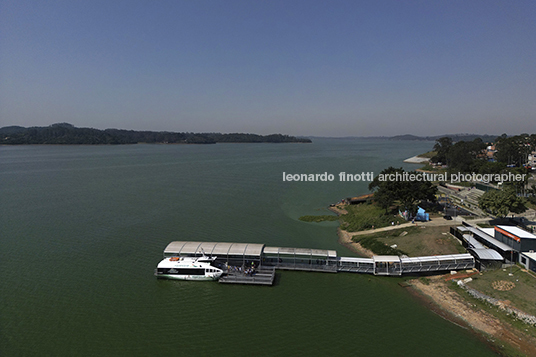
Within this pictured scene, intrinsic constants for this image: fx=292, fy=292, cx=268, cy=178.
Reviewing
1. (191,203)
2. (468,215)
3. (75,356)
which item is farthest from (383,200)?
(75,356)

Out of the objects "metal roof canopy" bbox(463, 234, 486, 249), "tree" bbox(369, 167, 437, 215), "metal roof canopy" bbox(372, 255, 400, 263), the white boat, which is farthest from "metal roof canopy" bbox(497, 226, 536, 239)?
the white boat

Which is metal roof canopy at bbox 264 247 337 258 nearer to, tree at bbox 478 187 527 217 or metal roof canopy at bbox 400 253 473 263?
metal roof canopy at bbox 400 253 473 263

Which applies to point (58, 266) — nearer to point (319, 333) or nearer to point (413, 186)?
point (319, 333)

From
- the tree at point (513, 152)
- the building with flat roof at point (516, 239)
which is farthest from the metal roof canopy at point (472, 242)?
the tree at point (513, 152)

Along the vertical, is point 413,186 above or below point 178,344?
above

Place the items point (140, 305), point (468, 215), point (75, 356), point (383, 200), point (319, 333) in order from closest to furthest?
point (75, 356) < point (319, 333) < point (140, 305) < point (468, 215) < point (383, 200)
